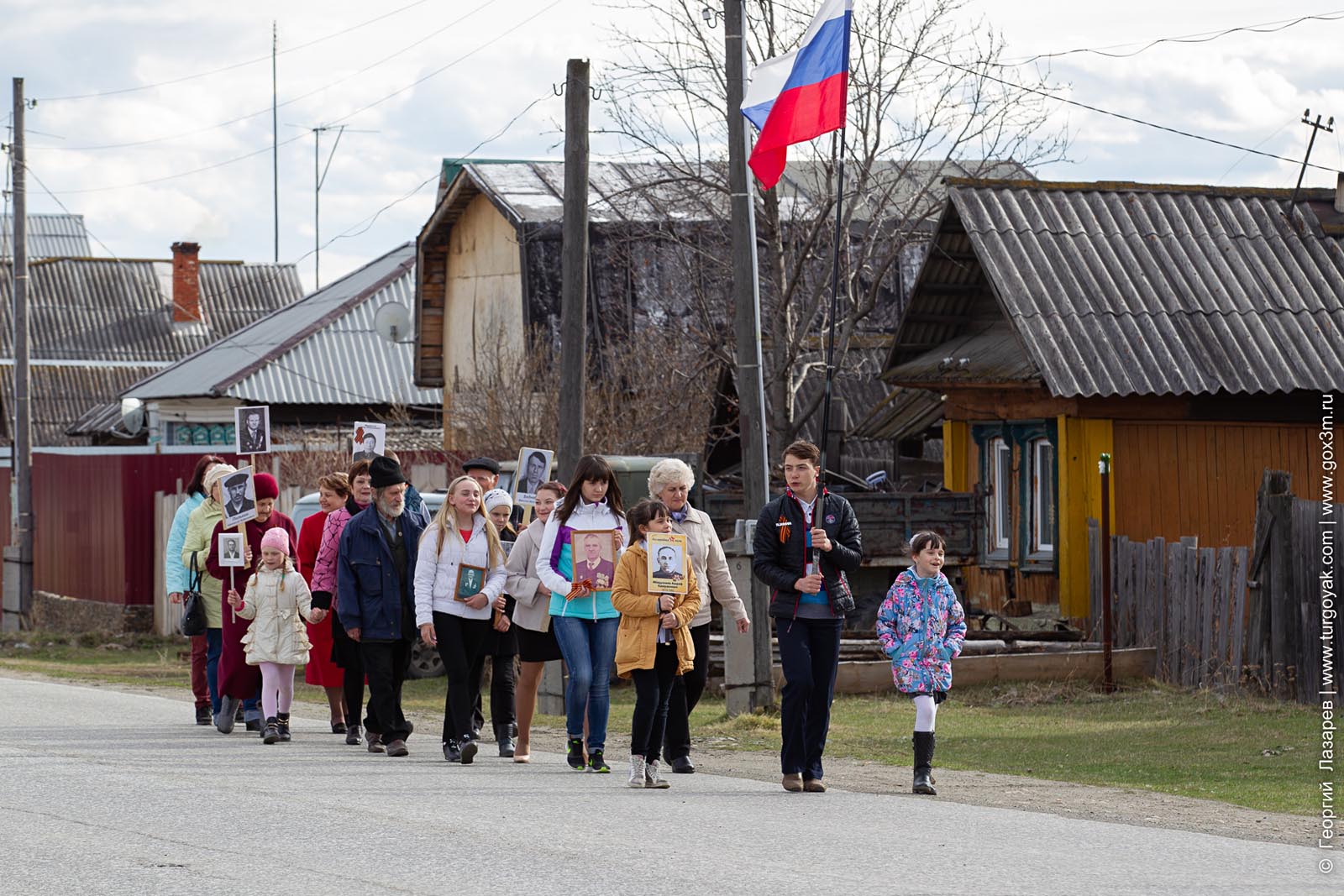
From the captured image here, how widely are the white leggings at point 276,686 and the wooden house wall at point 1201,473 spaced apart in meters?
10.9

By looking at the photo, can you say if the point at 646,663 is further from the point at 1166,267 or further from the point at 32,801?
the point at 1166,267

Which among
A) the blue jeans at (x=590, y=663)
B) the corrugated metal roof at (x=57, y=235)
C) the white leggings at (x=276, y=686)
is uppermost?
the corrugated metal roof at (x=57, y=235)

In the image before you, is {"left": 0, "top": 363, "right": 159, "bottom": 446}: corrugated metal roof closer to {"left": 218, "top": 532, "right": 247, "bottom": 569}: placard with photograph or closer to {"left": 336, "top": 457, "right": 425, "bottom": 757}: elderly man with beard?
{"left": 218, "top": 532, "right": 247, "bottom": 569}: placard with photograph

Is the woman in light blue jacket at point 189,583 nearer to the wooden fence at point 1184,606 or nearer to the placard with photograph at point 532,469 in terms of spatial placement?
the placard with photograph at point 532,469

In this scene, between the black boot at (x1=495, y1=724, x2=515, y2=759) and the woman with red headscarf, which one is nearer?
the black boot at (x1=495, y1=724, x2=515, y2=759)

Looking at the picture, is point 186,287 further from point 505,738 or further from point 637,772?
point 637,772

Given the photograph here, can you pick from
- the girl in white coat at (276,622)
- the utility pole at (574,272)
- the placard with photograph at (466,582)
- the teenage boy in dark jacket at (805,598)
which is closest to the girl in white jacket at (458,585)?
Answer: the placard with photograph at (466,582)

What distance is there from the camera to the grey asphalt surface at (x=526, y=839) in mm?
7297

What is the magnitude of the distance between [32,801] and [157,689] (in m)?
8.97

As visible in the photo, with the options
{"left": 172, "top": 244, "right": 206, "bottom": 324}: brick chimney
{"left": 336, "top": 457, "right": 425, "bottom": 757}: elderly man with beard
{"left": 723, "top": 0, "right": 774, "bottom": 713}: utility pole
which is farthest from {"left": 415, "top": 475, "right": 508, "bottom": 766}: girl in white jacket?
{"left": 172, "top": 244, "right": 206, "bottom": 324}: brick chimney

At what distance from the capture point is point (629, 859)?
780cm

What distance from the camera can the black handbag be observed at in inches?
539

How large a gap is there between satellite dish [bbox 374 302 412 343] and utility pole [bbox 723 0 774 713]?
21.0 m

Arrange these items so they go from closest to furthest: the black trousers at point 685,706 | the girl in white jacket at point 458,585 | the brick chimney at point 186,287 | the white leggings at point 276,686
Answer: the black trousers at point 685,706 < the girl in white jacket at point 458,585 < the white leggings at point 276,686 < the brick chimney at point 186,287
